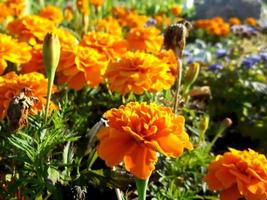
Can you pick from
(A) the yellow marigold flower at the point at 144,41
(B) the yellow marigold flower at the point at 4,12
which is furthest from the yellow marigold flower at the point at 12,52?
(B) the yellow marigold flower at the point at 4,12

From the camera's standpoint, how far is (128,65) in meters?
1.77

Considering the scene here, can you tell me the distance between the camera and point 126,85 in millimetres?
1729

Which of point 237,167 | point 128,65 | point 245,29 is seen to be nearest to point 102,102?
point 128,65

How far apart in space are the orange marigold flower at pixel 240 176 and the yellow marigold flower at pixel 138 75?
0.45 meters

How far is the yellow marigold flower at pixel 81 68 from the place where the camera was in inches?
71.3

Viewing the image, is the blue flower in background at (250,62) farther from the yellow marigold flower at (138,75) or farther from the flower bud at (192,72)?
the yellow marigold flower at (138,75)

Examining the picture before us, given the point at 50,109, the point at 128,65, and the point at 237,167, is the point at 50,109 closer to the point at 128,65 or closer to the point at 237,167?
the point at 128,65

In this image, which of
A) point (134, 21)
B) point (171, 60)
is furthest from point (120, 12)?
point (171, 60)

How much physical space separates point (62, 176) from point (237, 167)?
49 centimetres

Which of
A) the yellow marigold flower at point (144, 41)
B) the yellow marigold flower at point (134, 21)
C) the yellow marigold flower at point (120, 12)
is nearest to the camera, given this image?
the yellow marigold flower at point (144, 41)

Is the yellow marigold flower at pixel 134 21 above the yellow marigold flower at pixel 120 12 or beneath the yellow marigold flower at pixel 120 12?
above

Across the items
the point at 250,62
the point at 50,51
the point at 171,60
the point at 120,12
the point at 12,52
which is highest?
the point at 50,51

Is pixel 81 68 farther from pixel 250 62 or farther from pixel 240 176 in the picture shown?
pixel 250 62

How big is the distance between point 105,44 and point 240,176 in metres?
0.96
